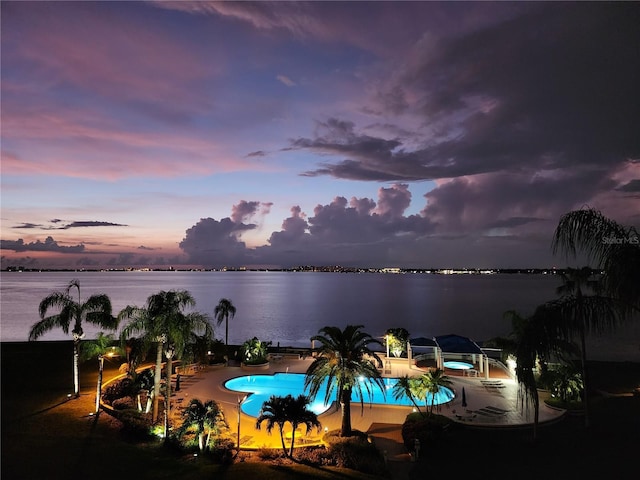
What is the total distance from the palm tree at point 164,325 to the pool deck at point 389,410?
11.0ft

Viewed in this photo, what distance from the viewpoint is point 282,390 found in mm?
27188

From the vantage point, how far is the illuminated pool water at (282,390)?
23430 mm

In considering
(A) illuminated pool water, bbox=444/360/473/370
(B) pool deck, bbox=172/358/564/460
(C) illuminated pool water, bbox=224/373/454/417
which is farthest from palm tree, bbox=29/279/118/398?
(A) illuminated pool water, bbox=444/360/473/370

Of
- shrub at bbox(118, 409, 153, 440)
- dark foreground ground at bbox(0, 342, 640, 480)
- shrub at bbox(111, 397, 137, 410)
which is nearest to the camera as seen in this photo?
dark foreground ground at bbox(0, 342, 640, 480)

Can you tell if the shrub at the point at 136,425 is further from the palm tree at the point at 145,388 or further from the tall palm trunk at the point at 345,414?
the tall palm trunk at the point at 345,414

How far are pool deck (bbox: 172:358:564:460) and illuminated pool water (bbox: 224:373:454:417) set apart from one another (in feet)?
2.15

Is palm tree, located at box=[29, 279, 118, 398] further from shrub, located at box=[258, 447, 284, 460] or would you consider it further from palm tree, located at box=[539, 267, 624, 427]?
palm tree, located at box=[539, 267, 624, 427]

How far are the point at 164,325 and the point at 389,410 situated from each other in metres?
12.2

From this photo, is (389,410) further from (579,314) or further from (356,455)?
(579,314)

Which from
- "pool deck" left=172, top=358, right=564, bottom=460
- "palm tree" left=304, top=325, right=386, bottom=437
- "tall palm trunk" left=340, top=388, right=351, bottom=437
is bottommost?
"pool deck" left=172, top=358, right=564, bottom=460

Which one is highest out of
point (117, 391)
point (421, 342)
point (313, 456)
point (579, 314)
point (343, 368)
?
point (579, 314)

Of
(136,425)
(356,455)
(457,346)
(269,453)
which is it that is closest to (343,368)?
(356,455)

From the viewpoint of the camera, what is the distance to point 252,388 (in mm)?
26984

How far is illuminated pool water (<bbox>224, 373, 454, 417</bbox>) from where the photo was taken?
23.4 meters
